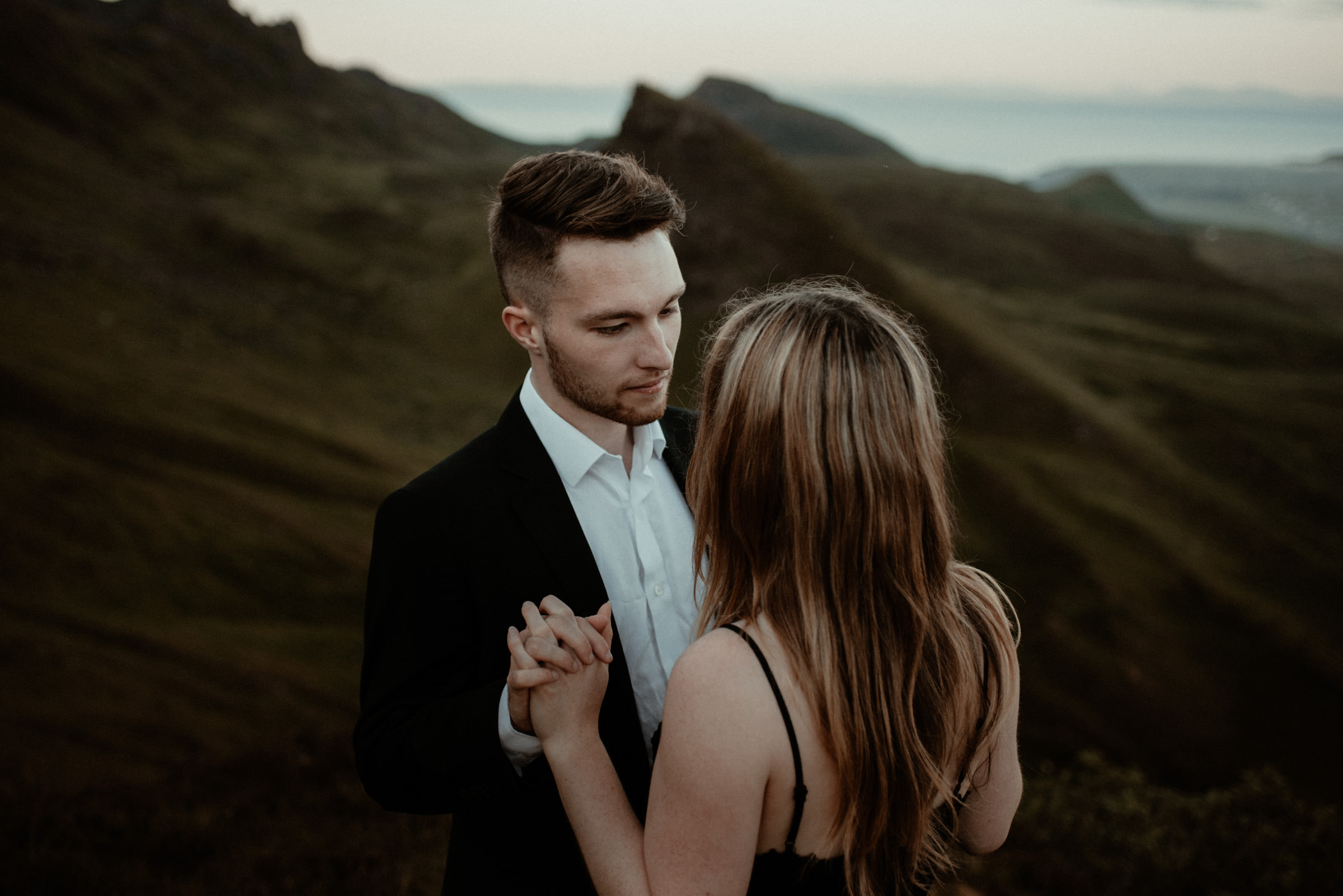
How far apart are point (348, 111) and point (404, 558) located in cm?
5483

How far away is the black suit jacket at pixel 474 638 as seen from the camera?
269 centimetres

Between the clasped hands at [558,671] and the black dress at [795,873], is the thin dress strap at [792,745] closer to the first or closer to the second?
the black dress at [795,873]

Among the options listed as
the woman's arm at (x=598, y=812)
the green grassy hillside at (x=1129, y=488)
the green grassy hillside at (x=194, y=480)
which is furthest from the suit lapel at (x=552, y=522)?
the green grassy hillside at (x=1129, y=488)

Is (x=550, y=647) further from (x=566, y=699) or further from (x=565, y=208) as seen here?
(x=565, y=208)

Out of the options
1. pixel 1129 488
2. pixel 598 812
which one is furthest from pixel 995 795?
pixel 1129 488

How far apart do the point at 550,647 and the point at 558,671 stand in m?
0.09

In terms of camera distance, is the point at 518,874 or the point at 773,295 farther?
the point at 518,874

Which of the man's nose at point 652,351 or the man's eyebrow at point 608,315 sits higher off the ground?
the man's eyebrow at point 608,315

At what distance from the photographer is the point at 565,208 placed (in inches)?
121

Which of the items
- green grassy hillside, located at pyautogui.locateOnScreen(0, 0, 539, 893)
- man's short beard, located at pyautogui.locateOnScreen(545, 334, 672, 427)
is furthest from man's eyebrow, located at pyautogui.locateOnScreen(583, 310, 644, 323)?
green grassy hillside, located at pyautogui.locateOnScreen(0, 0, 539, 893)

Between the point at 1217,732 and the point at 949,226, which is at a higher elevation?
the point at 949,226

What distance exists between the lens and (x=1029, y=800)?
886cm

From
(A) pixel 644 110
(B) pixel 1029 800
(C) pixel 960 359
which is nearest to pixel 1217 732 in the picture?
(B) pixel 1029 800

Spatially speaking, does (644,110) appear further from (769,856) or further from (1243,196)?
A: (1243,196)
